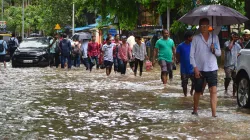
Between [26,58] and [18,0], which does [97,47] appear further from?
[18,0]

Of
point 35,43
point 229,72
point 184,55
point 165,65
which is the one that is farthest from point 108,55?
point 35,43

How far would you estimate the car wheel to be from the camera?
12.4 metres

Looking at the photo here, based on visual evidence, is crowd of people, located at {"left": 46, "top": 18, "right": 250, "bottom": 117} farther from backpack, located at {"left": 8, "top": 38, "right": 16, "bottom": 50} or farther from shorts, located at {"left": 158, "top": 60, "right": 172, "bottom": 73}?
backpack, located at {"left": 8, "top": 38, "right": 16, "bottom": 50}

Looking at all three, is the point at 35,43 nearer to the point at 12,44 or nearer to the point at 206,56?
the point at 12,44

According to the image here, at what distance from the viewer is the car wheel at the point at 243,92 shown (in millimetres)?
12391

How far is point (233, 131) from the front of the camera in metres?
9.44

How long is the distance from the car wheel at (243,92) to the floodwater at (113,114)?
17 centimetres

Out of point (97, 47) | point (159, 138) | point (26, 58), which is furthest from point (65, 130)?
point (26, 58)

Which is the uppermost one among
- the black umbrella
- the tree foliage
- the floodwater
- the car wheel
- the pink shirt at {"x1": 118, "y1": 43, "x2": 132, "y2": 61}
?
the tree foliage

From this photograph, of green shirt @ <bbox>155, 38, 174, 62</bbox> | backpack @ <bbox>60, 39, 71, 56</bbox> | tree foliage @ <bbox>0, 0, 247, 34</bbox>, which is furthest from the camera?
tree foliage @ <bbox>0, 0, 247, 34</bbox>

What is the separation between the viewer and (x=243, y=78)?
12.6m

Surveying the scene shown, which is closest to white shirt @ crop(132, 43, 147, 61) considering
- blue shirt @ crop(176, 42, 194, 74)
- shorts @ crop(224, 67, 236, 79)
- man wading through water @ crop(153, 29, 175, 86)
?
man wading through water @ crop(153, 29, 175, 86)

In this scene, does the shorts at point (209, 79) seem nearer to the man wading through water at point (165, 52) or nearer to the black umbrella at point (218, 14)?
the black umbrella at point (218, 14)

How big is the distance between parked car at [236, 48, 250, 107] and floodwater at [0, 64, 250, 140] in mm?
219
